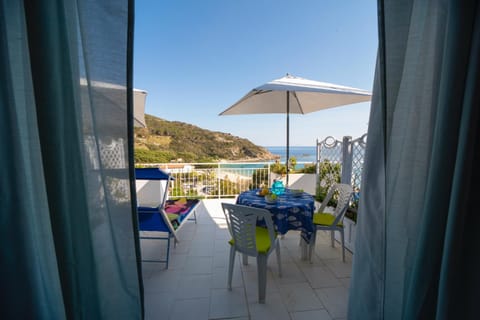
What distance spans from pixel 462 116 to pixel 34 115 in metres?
1.66

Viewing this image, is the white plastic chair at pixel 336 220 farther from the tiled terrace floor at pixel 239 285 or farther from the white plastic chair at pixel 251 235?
the white plastic chair at pixel 251 235

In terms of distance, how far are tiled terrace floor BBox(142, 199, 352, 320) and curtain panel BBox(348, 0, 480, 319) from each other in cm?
81

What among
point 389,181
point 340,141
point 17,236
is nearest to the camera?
point 17,236

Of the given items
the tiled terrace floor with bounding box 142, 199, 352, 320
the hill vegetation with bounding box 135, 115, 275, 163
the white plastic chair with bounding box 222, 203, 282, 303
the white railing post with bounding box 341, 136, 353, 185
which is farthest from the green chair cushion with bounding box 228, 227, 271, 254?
the hill vegetation with bounding box 135, 115, 275, 163

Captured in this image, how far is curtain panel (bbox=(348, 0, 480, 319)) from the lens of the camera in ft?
2.49

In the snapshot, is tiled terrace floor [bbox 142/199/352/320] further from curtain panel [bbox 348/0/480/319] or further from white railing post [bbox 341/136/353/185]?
white railing post [bbox 341/136/353/185]

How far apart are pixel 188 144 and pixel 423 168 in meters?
15.5

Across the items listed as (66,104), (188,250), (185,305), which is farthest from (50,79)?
(188,250)

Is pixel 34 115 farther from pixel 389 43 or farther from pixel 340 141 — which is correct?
pixel 340 141

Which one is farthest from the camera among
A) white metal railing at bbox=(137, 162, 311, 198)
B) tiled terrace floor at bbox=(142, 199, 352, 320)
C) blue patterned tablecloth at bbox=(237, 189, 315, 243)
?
white metal railing at bbox=(137, 162, 311, 198)

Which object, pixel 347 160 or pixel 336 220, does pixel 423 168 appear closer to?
pixel 336 220

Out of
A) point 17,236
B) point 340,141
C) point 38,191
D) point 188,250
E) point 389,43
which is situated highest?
point 389,43

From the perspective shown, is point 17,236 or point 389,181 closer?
point 17,236

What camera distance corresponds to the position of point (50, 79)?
720mm
